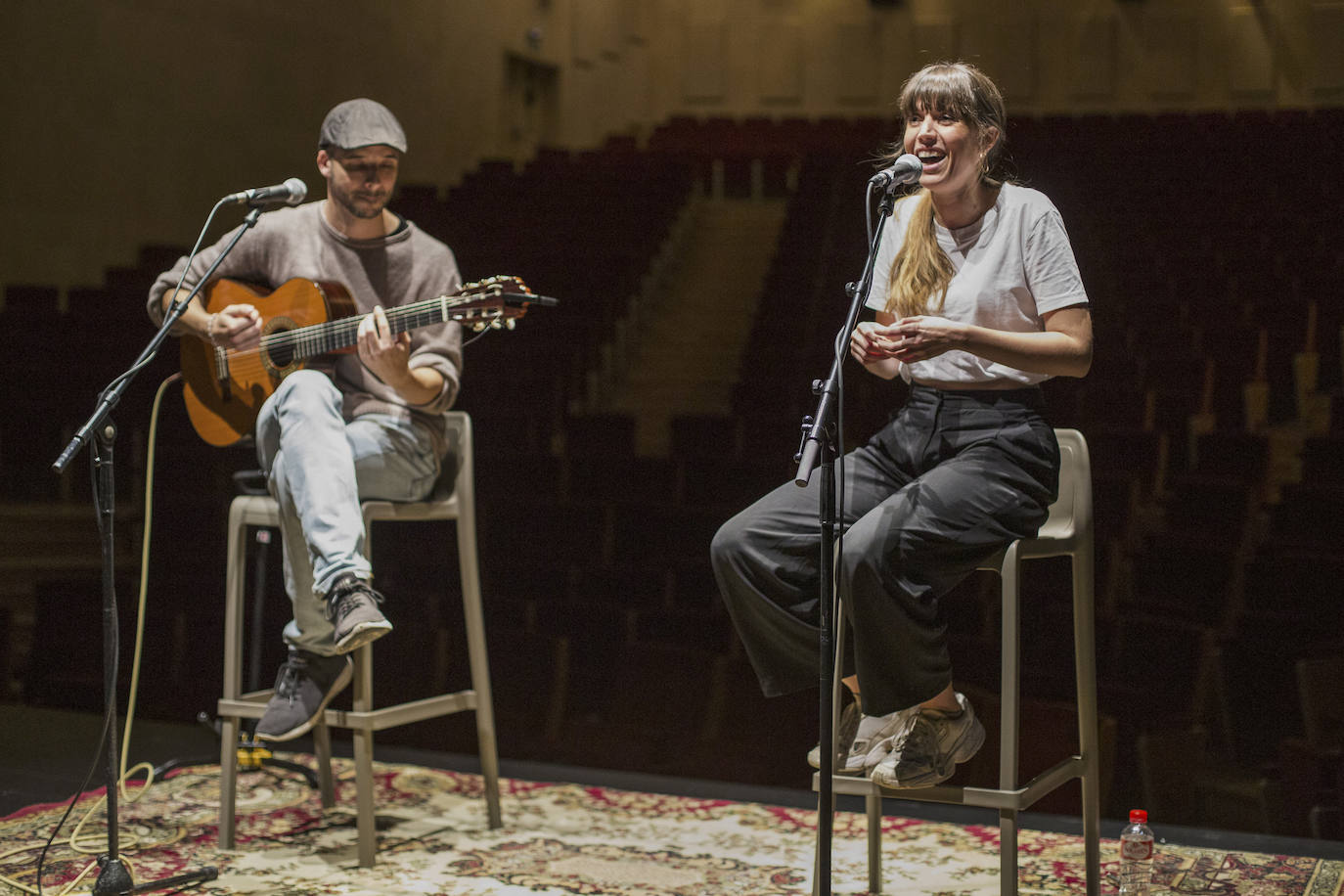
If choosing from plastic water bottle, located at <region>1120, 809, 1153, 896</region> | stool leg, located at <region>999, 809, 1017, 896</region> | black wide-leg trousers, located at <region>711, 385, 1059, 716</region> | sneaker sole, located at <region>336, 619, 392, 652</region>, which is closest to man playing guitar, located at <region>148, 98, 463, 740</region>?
sneaker sole, located at <region>336, 619, 392, 652</region>

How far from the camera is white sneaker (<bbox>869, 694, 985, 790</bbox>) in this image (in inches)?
69.8

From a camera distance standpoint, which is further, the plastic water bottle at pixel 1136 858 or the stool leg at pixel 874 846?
the stool leg at pixel 874 846

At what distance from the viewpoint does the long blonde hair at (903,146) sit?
187 centimetres

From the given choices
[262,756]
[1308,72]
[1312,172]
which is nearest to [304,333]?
[262,756]

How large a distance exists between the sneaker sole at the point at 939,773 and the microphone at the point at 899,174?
75cm

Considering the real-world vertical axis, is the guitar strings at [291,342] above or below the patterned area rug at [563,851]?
above

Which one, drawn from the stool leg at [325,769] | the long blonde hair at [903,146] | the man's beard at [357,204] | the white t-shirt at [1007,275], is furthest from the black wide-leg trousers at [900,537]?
the stool leg at [325,769]

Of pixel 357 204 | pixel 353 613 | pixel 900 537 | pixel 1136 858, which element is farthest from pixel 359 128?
pixel 1136 858

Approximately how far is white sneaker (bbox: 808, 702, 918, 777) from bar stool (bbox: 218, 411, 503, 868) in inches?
31.9

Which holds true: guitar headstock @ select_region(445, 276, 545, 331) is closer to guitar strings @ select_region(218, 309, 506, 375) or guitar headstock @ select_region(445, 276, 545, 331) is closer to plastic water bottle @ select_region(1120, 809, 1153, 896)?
guitar strings @ select_region(218, 309, 506, 375)

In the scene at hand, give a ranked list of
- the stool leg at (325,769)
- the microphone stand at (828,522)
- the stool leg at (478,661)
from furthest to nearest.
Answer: the stool leg at (325,769)
the stool leg at (478,661)
the microphone stand at (828,522)

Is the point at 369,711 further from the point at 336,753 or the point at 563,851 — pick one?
the point at 336,753

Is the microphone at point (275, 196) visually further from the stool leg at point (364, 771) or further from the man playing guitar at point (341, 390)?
the stool leg at point (364, 771)

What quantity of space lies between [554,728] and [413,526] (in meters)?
A: 0.79
